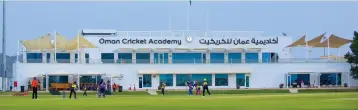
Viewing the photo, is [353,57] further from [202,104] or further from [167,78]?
[202,104]

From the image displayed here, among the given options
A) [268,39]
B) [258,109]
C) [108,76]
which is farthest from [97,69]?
[258,109]

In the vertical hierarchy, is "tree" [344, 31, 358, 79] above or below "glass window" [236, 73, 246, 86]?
above

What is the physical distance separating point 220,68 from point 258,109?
203 ft

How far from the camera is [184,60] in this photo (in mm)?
94250

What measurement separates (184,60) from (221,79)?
4.93m

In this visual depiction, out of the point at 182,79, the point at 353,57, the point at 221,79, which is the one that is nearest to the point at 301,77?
the point at 353,57

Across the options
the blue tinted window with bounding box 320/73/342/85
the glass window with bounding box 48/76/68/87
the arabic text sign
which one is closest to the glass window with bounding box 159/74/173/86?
the arabic text sign

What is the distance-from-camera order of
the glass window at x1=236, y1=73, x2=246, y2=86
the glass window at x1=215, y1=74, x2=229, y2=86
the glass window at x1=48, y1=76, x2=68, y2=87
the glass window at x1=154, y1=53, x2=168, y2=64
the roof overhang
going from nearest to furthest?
the glass window at x1=48, y1=76, x2=68, y2=87, the roof overhang, the glass window at x1=215, y1=74, x2=229, y2=86, the glass window at x1=236, y1=73, x2=246, y2=86, the glass window at x1=154, y1=53, x2=168, y2=64

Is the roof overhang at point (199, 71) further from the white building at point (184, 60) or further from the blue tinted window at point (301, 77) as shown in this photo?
the blue tinted window at point (301, 77)

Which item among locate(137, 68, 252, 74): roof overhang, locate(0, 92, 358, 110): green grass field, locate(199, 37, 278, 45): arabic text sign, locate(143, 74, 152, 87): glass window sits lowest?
locate(0, 92, 358, 110): green grass field

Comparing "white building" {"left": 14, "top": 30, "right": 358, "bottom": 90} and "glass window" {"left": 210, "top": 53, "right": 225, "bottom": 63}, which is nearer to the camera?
"white building" {"left": 14, "top": 30, "right": 358, "bottom": 90}

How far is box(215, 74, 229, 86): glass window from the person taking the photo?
93.9 meters

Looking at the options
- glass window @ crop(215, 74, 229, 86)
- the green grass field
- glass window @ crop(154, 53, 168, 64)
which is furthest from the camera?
glass window @ crop(154, 53, 168, 64)

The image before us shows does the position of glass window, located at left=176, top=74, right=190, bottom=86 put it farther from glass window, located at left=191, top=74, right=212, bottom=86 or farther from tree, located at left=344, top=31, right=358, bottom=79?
tree, located at left=344, top=31, right=358, bottom=79
